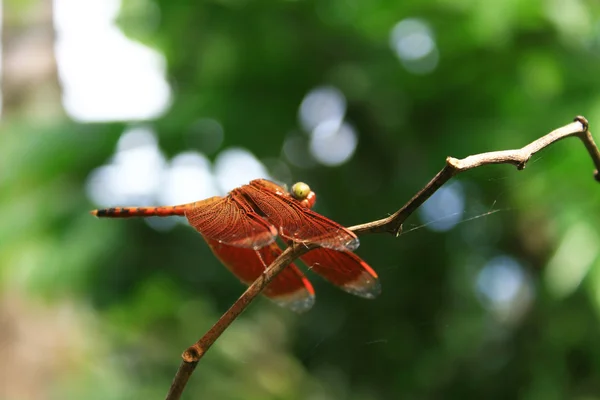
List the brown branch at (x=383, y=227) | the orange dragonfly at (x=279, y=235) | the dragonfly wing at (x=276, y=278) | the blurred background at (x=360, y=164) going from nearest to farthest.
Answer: the brown branch at (x=383, y=227) → the orange dragonfly at (x=279, y=235) → the dragonfly wing at (x=276, y=278) → the blurred background at (x=360, y=164)

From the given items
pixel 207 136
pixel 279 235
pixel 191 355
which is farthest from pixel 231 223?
pixel 207 136

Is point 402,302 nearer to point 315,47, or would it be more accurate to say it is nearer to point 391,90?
point 391,90

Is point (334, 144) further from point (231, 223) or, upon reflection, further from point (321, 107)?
point (231, 223)

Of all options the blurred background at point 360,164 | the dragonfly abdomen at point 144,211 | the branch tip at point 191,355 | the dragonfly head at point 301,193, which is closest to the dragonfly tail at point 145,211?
the dragonfly abdomen at point 144,211

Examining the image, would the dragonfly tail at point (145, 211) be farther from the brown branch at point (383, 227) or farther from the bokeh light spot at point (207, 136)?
the bokeh light spot at point (207, 136)

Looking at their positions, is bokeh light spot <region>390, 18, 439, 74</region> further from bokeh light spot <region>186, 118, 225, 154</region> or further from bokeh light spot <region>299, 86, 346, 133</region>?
bokeh light spot <region>186, 118, 225, 154</region>

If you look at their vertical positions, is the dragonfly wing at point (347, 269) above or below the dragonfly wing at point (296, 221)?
below
